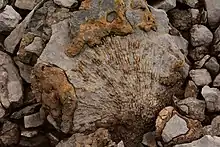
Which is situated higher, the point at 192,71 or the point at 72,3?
the point at 72,3

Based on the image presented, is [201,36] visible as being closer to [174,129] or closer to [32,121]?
[174,129]

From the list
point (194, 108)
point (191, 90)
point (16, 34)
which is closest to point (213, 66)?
point (191, 90)

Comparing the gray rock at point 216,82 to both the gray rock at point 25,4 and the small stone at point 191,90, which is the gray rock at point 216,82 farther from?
the gray rock at point 25,4

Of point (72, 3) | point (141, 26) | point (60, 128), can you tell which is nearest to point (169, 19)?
point (141, 26)

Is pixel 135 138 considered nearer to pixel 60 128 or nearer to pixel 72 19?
pixel 60 128

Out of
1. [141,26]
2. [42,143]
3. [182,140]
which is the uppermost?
[141,26]

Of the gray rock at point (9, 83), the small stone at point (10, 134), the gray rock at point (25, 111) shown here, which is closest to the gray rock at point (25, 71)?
the gray rock at point (9, 83)

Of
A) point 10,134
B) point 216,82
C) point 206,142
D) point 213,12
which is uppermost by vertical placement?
point 213,12

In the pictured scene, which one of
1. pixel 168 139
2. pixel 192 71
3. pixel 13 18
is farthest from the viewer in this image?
pixel 13 18
